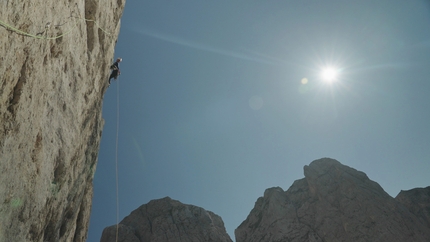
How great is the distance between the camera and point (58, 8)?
8672mm

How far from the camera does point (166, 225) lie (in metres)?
52.4

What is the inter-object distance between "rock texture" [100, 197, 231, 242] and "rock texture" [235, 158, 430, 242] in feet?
23.5

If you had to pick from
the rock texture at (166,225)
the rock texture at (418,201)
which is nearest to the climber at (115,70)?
the rock texture at (166,225)

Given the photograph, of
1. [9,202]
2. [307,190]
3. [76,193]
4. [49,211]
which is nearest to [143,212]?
[307,190]

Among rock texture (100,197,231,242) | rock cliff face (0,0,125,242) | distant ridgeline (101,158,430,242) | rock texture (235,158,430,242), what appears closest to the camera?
rock cliff face (0,0,125,242)

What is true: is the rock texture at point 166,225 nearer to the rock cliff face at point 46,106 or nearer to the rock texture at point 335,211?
the rock texture at point 335,211

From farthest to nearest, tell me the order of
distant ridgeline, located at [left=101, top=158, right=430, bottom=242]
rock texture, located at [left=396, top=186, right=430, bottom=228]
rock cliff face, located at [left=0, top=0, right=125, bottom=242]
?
rock texture, located at [left=396, top=186, right=430, bottom=228] → distant ridgeline, located at [left=101, top=158, right=430, bottom=242] → rock cliff face, located at [left=0, top=0, right=125, bottom=242]

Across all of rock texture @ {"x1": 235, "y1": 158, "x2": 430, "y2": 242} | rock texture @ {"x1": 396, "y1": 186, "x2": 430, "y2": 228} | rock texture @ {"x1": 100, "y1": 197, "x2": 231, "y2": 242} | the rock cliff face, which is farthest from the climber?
rock texture @ {"x1": 396, "y1": 186, "x2": 430, "y2": 228}

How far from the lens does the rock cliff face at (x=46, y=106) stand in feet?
21.6

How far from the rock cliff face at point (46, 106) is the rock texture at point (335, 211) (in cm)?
4008

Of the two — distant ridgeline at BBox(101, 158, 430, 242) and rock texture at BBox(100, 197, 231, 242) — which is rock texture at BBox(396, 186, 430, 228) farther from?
rock texture at BBox(100, 197, 231, 242)

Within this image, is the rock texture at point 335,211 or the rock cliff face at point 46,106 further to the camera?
the rock texture at point 335,211

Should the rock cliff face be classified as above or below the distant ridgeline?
below

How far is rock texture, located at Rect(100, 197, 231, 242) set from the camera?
50406 mm
